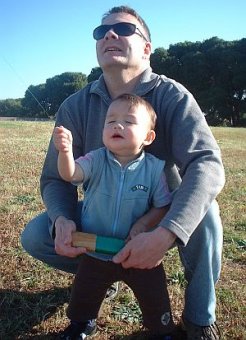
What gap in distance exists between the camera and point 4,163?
930cm

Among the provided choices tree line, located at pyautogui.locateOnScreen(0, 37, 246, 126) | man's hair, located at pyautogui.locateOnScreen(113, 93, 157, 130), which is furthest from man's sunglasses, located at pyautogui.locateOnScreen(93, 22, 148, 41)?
tree line, located at pyautogui.locateOnScreen(0, 37, 246, 126)

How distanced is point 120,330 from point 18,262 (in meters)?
1.29

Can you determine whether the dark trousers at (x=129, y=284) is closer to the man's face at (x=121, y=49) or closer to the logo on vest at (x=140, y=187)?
the logo on vest at (x=140, y=187)

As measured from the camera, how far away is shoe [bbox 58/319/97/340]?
8.98ft

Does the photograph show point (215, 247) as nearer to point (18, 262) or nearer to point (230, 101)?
point (18, 262)

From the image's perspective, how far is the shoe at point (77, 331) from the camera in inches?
108

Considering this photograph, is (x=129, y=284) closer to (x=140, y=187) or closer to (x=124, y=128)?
(x=140, y=187)

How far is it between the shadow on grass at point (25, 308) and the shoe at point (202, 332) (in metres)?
0.96

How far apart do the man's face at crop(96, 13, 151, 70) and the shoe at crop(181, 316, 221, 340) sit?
1.67 metres

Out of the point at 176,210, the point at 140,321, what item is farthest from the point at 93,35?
the point at 140,321

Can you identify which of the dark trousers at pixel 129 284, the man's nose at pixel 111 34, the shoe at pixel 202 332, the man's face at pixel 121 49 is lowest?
the shoe at pixel 202 332

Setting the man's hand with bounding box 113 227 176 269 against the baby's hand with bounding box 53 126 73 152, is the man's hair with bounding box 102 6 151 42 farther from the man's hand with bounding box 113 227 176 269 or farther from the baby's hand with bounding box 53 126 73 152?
the man's hand with bounding box 113 227 176 269

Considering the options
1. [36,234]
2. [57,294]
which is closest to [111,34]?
[36,234]

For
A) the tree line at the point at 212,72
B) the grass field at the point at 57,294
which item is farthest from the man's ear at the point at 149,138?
the tree line at the point at 212,72
